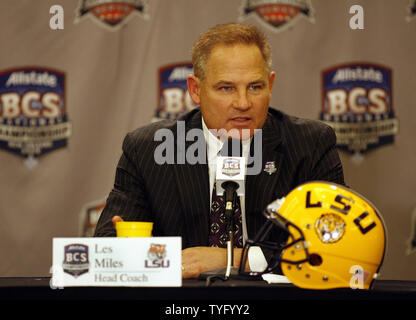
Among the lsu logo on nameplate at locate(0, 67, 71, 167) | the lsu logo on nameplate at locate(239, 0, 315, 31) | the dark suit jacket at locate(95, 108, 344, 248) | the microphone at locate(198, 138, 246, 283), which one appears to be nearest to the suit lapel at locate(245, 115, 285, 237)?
the dark suit jacket at locate(95, 108, 344, 248)

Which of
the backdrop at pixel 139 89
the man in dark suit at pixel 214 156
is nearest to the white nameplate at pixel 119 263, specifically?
the man in dark suit at pixel 214 156

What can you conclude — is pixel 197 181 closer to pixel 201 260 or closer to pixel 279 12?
pixel 201 260

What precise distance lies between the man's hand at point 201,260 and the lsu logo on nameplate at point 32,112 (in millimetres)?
1812

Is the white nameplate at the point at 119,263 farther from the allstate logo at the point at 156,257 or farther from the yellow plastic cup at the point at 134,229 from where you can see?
the yellow plastic cup at the point at 134,229

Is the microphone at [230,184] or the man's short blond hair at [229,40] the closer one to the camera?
the microphone at [230,184]

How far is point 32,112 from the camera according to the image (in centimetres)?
386

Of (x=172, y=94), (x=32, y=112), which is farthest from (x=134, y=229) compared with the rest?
(x=32, y=112)

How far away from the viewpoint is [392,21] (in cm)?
384

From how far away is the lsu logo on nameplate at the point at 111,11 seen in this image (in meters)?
3.85

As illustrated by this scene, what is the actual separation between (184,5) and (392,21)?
1.24 m

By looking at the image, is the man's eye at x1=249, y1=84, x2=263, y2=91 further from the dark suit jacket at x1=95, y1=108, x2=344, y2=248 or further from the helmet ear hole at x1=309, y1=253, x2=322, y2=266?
the helmet ear hole at x1=309, y1=253, x2=322, y2=266
